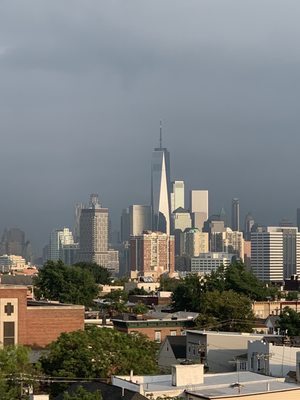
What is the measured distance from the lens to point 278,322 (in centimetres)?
8081

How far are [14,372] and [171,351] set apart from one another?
2523 centimetres

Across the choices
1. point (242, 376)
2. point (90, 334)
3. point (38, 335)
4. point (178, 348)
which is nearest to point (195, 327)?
point (178, 348)

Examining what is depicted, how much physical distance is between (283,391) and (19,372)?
14.2 meters

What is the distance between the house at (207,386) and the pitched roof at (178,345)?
88.3 ft

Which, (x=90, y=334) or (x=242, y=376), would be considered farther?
(x=90, y=334)

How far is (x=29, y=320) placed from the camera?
63312 millimetres

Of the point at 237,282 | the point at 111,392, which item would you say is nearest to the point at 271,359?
the point at 111,392

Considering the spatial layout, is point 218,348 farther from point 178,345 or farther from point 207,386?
point 207,386

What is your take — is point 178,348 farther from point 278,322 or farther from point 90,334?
point 90,334

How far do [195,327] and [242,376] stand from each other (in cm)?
4144

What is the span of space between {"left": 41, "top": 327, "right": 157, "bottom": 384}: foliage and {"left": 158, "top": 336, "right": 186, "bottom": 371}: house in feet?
60.0

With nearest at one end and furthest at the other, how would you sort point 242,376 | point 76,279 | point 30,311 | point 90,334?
point 242,376 < point 90,334 < point 30,311 < point 76,279

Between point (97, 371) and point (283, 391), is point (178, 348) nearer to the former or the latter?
point (97, 371)

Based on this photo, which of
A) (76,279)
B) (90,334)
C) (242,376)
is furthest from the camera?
(76,279)
